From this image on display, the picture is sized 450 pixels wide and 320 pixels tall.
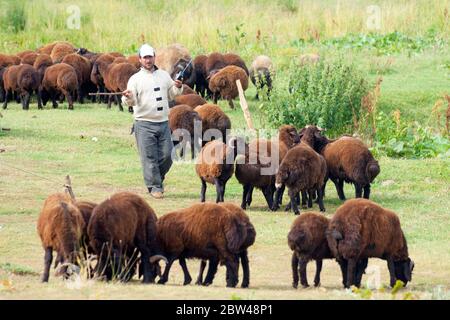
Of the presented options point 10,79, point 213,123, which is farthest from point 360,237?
point 10,79

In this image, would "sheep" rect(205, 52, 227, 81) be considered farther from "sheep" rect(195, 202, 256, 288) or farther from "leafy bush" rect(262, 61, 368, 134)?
"sheep" rect(195, 202, 256, 288)

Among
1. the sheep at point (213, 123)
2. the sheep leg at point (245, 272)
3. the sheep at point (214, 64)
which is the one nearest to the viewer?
the sheep leg at point (245, 272)

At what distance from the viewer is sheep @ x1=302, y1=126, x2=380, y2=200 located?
16.5 meters

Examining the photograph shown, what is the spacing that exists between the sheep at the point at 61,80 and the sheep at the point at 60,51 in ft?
6.96

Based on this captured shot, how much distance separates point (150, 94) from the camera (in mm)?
17312

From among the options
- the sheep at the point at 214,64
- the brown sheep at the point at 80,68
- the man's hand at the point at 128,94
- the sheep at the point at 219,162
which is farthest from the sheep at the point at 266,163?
the brown sheep at the point at 80,68

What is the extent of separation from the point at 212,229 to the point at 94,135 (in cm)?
1118

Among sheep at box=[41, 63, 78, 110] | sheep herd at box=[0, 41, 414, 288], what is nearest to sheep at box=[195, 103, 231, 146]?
sheep herd at box=[0, 41, 414, 288]

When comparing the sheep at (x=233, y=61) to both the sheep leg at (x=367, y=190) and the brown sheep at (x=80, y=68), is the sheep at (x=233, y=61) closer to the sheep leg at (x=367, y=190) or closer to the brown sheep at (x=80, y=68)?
the brown sheep at (x=80, y=68)

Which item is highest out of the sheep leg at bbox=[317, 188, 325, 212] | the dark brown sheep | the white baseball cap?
the white baseball cap

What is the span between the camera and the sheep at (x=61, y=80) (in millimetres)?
25531

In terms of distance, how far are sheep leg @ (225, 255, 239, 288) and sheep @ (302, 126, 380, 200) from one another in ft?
16.6

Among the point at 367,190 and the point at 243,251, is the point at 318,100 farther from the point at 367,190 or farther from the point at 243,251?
the point at 243,251
